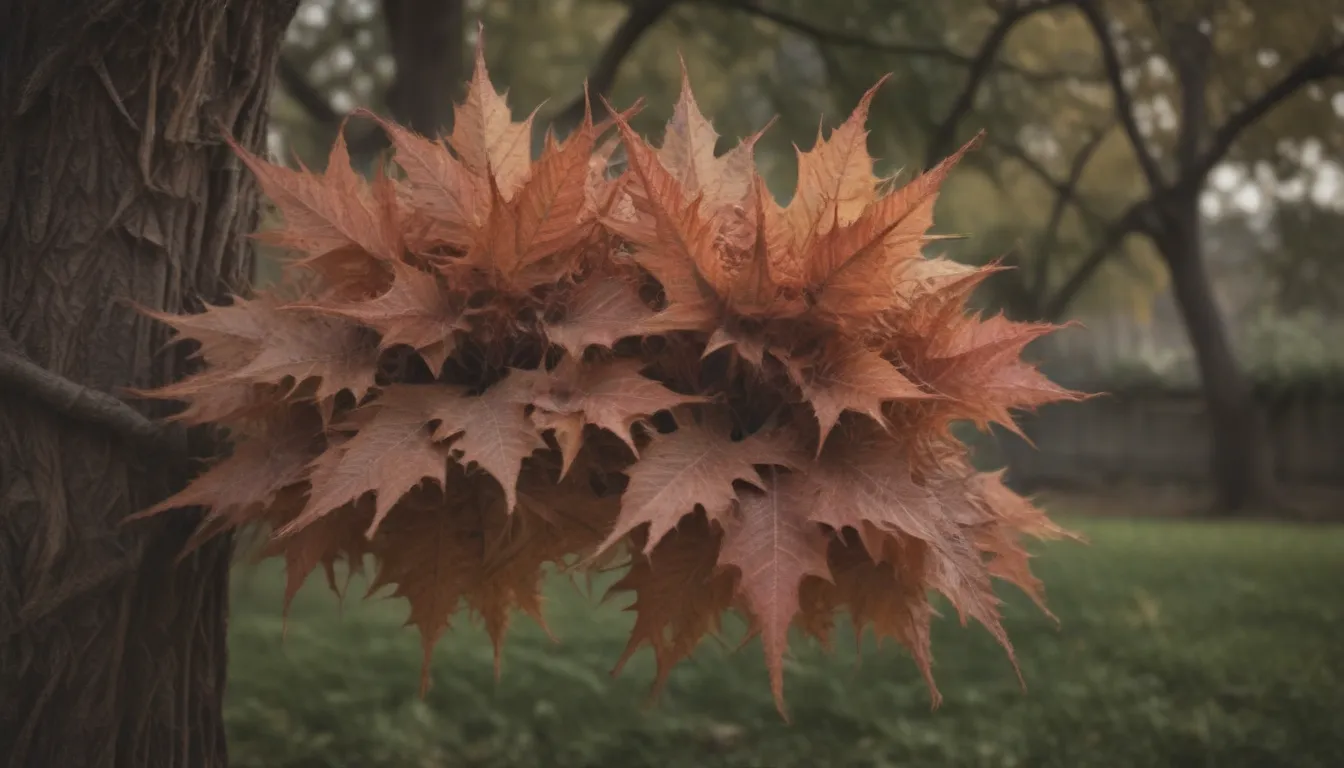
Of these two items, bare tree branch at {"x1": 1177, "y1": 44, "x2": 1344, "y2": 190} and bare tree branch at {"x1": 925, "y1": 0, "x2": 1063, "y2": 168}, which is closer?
bare tree branch at {"x1": 925, "y1": 0, "x2": 1063, "y2": 168}

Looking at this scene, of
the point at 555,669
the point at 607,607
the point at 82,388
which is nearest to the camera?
the point at 82,388

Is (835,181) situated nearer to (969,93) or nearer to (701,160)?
(701,160)

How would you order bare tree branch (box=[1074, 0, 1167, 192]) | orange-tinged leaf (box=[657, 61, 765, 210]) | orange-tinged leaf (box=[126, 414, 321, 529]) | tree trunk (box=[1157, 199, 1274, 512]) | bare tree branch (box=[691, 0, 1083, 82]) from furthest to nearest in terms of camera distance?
1. tree trunk (box=[1157, 199, 1274, 512])
2. bare tree branch (box=[1074, 0, 1167, 192])
3. bare tree branch (box=[691, 0, 1083, 82])
4. orange-tinged leaf (box=[657, 61, 765, 210])
5. orange-tinged leaf (box=[126, 414, 321, 529])

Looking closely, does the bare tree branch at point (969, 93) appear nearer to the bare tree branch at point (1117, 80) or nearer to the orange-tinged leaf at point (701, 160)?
the bare tree branch at point (1117, 80)

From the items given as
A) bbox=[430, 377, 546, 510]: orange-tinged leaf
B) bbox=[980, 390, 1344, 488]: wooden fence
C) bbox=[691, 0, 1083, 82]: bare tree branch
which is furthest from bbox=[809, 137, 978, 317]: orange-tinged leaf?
bbox=[980, 390, 1344, 488]: wooden fence

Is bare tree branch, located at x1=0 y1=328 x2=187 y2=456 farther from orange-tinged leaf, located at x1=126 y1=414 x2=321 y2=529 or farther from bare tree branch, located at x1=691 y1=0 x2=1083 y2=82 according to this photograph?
bare tree branch, located at x1=691 y1=0 x2=1083 y2=82

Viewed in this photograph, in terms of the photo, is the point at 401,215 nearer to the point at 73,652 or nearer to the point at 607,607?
the point at 73,652

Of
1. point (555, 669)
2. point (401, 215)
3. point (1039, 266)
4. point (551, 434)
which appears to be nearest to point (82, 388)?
point (401, 215)
